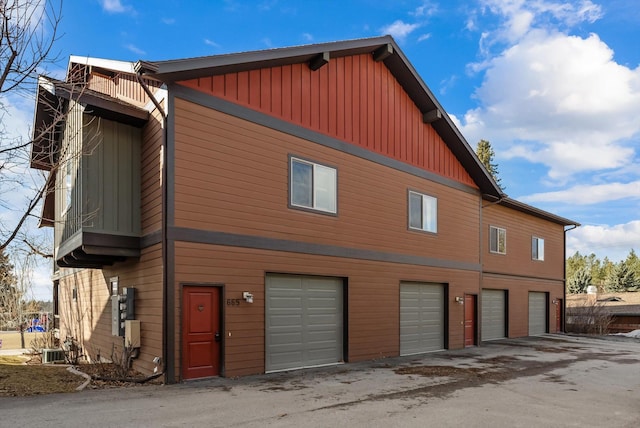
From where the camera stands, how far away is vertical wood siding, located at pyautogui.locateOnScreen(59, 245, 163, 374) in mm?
9117

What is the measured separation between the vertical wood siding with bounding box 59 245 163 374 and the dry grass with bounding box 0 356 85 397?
127 centimetres

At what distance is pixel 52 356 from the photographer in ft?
44.4

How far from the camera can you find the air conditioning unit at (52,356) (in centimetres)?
1346

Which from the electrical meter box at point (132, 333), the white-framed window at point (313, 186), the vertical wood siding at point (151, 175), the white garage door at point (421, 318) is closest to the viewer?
the vertical wood siding at point (151, 175)

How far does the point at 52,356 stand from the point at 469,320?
13.2 meters

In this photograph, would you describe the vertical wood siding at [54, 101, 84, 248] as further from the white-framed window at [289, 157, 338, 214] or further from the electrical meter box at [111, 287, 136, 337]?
the white-framed window at [289, 157, 338, 214]

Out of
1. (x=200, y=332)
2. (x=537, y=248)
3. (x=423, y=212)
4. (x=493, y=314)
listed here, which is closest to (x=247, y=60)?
(x=200, y=332)

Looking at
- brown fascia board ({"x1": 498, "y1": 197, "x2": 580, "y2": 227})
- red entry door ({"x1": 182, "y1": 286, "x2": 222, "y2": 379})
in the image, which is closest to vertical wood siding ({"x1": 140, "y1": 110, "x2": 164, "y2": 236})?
red entry door ({"x1": 182, "y1": 286, "x2": 222, "y2": 379})

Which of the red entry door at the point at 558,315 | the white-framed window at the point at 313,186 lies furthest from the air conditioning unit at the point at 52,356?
the red entry door at the point at 558,315

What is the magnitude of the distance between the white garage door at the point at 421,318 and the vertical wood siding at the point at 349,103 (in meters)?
3.87

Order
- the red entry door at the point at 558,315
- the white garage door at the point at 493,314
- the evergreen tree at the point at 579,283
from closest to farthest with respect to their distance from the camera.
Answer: the white garage door at the point at 493,314 → the red entry door at the point at 558,315 → the evergreen tree at the point at 579,283

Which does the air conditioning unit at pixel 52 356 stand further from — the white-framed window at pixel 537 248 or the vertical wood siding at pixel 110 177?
the white-framed window at pixel 537 248

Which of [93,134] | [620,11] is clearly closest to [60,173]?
[93,134]

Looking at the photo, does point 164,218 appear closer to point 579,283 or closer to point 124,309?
point 124,309
